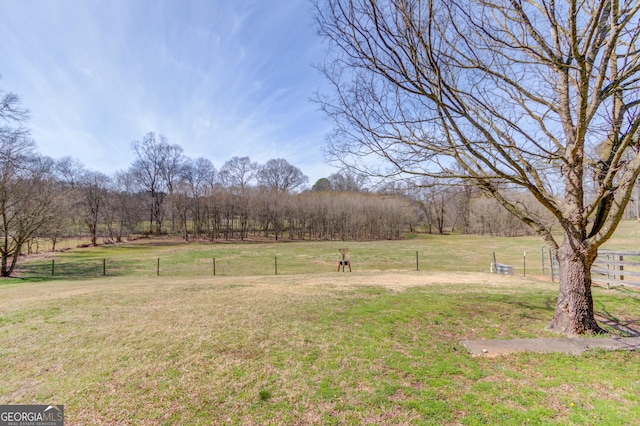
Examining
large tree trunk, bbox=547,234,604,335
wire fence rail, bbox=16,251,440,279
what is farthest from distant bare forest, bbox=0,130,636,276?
large tree trunk, bbox=547,234,604,335

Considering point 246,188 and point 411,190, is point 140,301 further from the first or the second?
point 246,188

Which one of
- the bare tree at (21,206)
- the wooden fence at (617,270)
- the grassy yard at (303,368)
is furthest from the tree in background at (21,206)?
the wooden fence at (617,270)

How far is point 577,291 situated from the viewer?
4578 millimetres

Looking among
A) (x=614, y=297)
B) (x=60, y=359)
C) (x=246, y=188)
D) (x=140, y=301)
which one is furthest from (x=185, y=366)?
(x=246, y=188)

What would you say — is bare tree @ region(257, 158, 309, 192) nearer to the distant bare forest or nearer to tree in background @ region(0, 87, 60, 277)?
the distant bare forest

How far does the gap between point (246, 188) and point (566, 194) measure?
1727 inches

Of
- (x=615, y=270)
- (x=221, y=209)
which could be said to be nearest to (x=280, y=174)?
(x=221, y=209)
